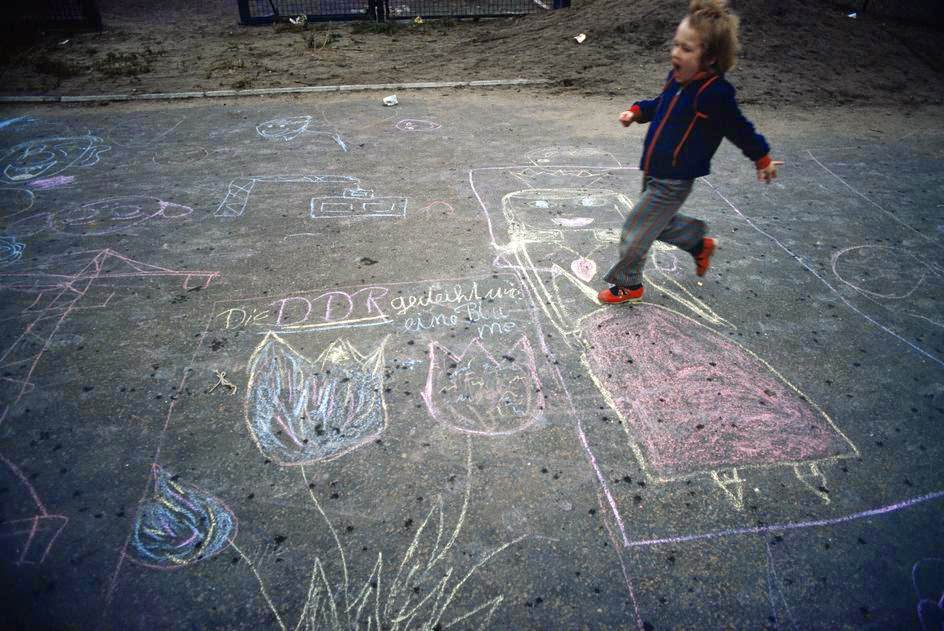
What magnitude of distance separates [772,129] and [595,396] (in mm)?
5442

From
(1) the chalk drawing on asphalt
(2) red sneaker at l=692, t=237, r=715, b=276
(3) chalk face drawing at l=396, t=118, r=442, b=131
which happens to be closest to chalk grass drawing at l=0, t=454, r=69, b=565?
(2) red sneaker at l=692, t=237, r=715, b=276

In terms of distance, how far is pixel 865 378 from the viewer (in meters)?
2.87

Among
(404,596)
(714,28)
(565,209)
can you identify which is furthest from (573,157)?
(404,596)

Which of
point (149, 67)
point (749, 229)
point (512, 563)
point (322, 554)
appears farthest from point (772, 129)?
point (149, 67)

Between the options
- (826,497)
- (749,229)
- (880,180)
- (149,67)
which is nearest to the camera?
(826,497)

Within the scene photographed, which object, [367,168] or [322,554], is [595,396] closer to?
[322,554]

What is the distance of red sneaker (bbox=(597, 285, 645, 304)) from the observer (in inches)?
132

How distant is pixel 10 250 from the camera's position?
3.76 meters

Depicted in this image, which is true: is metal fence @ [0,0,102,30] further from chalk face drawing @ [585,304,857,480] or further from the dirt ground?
chalk face drawing @ [585,304,857,480]

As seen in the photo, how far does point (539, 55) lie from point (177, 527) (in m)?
8.63

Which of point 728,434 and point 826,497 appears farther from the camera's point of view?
point 728,434

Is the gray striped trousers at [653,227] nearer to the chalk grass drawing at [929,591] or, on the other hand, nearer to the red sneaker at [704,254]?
the red sneaker at [704,254]

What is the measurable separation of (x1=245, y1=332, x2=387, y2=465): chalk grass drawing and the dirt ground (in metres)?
5.91

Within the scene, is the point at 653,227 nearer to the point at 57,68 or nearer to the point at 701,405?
the point at 701,405
